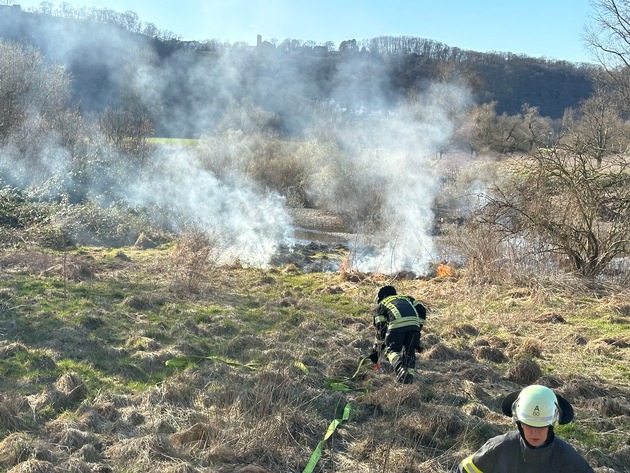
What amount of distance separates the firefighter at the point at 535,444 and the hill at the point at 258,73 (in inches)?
1251

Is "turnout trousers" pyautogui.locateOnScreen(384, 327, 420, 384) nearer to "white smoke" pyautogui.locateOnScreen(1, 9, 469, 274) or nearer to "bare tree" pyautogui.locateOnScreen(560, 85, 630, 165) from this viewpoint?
"bare tree" pyautogui.locateOnScreen(560, 85, 630, 165)

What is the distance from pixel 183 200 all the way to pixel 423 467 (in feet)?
61.2

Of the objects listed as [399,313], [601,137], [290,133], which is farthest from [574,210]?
[290,133]

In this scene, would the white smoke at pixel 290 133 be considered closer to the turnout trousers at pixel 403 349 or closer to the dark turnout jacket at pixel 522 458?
the turnout trousers at pixel 403 349

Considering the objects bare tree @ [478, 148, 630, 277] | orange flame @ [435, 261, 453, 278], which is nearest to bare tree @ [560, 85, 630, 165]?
bare tree @ [478, 148, 630, 277]

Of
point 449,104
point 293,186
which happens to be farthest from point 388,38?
point 293,186

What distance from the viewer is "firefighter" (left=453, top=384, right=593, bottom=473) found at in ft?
9.19

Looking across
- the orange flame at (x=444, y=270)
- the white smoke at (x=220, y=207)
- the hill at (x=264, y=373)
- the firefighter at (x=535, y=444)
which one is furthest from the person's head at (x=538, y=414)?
the white smoke at (x=220, y=207)

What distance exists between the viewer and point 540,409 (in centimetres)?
279

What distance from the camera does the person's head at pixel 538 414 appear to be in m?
2.79

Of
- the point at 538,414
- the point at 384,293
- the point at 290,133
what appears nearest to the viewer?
the point at 538,414

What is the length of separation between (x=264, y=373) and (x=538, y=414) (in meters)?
3.49

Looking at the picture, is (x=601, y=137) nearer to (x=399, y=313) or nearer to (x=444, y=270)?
(x=444, y=270)

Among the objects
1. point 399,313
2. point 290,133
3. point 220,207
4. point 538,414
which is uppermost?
point 290,133
